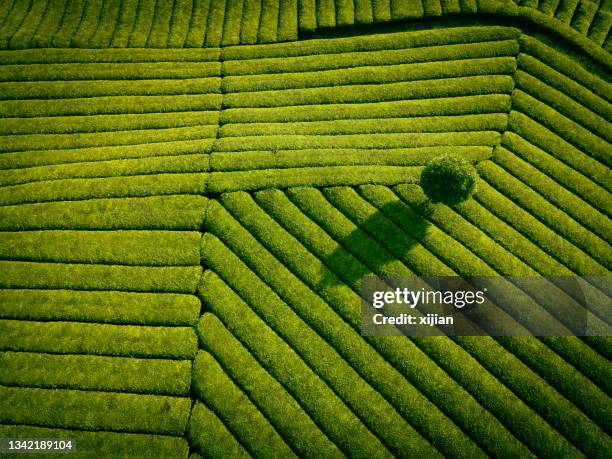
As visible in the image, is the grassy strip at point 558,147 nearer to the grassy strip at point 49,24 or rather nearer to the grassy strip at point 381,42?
the grassy strip at point 381,42

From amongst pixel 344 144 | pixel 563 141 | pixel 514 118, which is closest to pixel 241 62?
pixel 344 144

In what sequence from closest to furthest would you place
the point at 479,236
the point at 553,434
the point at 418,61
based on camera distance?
the point at 553,434, the point at 479,236, the point at 418,61

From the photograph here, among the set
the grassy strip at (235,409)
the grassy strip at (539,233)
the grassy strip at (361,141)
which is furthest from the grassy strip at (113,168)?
the grassy strip at (539,233)

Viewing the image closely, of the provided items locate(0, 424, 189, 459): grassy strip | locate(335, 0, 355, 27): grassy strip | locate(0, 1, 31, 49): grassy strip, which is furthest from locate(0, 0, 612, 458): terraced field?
locate(335, 0, 355, 27): grassy strip

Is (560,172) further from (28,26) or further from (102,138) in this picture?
(28,26)

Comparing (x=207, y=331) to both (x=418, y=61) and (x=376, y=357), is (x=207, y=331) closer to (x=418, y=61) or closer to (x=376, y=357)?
(x=376, y=357)

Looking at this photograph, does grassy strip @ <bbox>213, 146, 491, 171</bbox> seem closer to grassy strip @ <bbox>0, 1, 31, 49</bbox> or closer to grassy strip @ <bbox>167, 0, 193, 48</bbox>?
grassy strip @ <bbox>167, 0, 193, 48</bbox>

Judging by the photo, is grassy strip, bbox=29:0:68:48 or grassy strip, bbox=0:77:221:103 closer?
grassy strip, bbox=0:77:221:103

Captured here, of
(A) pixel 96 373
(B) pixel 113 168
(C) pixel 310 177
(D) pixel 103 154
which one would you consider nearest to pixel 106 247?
(B) pixel 113 168
